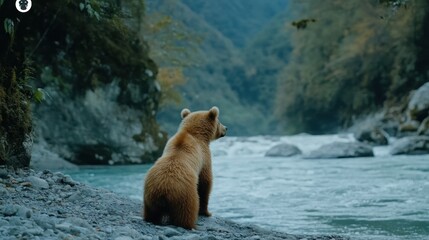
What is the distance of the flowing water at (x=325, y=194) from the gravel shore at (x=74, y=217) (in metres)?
Answer: 1.50

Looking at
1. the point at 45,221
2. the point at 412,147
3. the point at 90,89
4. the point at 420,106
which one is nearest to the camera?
the point at 45,221

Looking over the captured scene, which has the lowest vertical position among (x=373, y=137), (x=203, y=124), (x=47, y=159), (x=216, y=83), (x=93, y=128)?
(x=47, y=159)

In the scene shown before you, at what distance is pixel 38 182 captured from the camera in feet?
23.6

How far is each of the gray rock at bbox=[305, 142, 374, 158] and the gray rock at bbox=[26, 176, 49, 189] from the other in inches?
689

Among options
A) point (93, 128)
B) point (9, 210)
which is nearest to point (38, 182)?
point (9, 210)

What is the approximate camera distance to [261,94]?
298ft

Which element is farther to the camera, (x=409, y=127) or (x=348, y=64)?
(x=348, y=64)

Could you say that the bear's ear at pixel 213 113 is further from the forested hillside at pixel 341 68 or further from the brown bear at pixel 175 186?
the forested hillside at pixel 341 68

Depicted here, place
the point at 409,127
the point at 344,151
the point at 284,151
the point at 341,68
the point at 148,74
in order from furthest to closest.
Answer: the point at 341,68, the point at 409,127, the point at 284,151, the point at 148,74, the point at 344,151

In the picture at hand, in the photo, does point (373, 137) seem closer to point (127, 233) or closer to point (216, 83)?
point (127, 233)

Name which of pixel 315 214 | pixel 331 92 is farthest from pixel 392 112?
pixel 315 214

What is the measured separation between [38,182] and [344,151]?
17.9m

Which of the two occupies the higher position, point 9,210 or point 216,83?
point 216,83

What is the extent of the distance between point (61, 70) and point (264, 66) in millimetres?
71846
